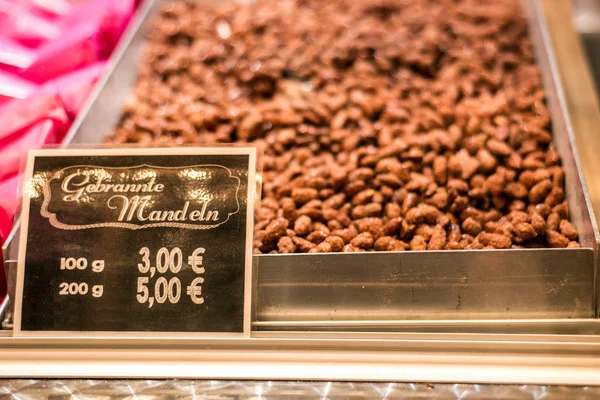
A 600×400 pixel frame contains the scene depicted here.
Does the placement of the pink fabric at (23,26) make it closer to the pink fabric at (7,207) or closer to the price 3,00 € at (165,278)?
the pink fabric at (7,207)

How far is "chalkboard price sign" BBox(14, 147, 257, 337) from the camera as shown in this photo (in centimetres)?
73

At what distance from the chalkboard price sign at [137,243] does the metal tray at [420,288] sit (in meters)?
0.05

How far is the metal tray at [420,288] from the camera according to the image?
29.5 inches

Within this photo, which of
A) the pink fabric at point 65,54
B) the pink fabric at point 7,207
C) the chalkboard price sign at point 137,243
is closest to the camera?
the chalkboard price sign at point 137,243

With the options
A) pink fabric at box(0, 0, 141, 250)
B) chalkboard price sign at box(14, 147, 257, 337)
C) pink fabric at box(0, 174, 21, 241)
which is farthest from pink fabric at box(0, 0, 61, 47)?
chalkboard price sign at box(14, 147, 257, 337)

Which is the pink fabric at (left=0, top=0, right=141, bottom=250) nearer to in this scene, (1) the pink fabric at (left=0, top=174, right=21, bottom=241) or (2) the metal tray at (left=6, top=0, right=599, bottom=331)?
(1) the pink fabric at (left=0, top=174, right=21, bottom=241)

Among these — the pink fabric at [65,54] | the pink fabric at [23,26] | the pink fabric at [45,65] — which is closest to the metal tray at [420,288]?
the pink fabric at [45,65]

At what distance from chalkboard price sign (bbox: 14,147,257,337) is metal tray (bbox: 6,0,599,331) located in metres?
0.05

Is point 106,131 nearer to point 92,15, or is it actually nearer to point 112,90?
point 112,90

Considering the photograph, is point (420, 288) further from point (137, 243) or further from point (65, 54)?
point (65, 54)

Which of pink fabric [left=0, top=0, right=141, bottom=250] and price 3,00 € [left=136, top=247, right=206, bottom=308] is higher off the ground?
pink fabric [left=0, top=0, right=141, bottom=250]

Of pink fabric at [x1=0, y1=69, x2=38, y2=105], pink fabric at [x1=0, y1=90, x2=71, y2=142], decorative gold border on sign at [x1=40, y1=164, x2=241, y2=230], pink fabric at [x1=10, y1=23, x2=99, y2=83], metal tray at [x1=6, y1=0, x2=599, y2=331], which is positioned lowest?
metal tray at [x1=6, y1=0, x2=599, y2=331]

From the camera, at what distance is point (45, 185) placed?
795 millimetres

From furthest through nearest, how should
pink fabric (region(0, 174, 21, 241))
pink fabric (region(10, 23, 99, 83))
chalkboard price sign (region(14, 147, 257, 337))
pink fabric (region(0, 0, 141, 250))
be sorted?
pink fabric (region(10, 23, 99, 83))
pink fabric (region(0, 0, 141, 250))
pink fabric (region(0, 174, 21, 241))
chalkboard price sign (region(14, 147, 257, 337))
